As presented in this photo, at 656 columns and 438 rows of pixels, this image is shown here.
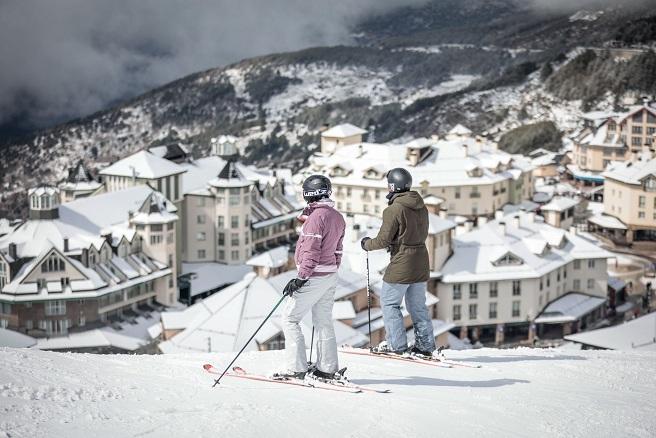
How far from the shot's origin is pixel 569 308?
47312mm

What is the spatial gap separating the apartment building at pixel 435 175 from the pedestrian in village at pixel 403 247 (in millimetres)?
55998

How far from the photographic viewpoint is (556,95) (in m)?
118

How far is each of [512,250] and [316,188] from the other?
3827 cm

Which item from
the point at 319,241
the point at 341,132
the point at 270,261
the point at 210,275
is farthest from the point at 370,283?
the point at 341,132

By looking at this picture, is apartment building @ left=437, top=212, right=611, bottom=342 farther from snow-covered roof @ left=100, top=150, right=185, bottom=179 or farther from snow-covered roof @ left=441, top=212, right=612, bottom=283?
snow-covered roof @ left=100, top=150, right=185, bottom=179

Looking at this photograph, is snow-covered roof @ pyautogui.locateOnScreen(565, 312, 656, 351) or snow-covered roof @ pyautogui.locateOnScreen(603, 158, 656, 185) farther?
snow-covered roof @ pyautogui.locateOnScreen(603, 158, 656, 185)

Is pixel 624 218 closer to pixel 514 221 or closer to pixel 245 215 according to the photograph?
pixel 514 221

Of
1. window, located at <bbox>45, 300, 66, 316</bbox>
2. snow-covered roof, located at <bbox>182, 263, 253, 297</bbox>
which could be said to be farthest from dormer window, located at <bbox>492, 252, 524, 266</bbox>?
window, located at <bbox>45, 300, 66, 316</bbox>

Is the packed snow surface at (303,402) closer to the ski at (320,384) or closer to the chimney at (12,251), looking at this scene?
the ski at (320,384)

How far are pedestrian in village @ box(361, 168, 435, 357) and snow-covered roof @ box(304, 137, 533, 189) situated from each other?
184 feet

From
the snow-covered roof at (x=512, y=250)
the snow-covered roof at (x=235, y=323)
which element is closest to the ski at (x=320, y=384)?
the snow-covered roof at (x=235, y=323)

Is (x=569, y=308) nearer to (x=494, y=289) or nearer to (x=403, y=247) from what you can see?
(x=494, y=289)

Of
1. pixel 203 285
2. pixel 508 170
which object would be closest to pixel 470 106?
pixel 508 170

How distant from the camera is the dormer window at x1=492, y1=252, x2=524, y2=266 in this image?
46469mm
